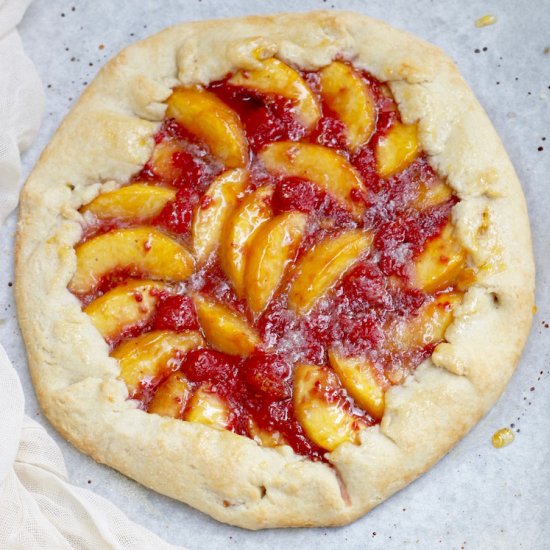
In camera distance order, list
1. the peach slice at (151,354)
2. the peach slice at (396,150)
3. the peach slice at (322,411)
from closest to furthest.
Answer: the peach slice at (322,411)
the peach slice at (151,354)
the peach slice at (396,150)

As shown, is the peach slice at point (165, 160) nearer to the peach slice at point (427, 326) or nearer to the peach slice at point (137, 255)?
the peach slice at point (137, 255)

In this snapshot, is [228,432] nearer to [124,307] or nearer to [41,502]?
[124,307]

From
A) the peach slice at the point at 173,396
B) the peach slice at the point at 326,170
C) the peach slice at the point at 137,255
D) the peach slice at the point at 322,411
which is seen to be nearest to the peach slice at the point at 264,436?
the peach slice at the point at 322,411

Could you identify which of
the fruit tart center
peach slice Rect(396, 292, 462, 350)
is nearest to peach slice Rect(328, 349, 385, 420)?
the fruit tart center

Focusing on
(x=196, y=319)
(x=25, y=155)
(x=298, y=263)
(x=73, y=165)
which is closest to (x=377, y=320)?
(x=298, y=263)

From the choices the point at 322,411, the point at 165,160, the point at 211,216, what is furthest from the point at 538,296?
the point at 165,160

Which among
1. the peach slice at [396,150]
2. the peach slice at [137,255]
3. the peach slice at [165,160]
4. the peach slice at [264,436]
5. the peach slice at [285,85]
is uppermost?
the peach slice at [285,85]

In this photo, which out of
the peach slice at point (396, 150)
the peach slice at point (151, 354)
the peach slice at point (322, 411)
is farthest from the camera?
the peach slice at point (396, 150)
